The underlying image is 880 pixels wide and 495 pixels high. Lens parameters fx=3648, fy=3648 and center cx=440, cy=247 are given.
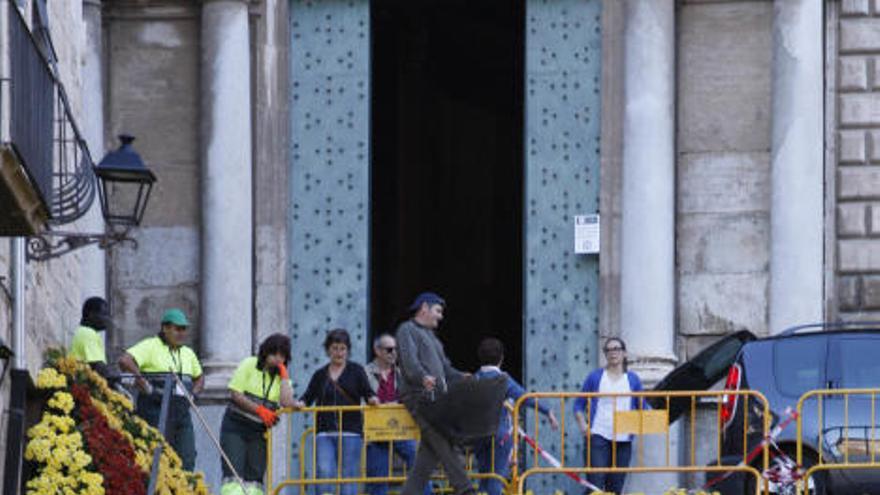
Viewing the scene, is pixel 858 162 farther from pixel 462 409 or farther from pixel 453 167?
pixel 453 167

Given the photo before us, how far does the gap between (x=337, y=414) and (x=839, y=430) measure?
3.95 meters

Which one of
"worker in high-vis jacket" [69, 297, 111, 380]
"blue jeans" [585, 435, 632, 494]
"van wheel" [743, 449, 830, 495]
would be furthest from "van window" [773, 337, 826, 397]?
"worker in high-vis jacket" [69, 297, 111, 380]

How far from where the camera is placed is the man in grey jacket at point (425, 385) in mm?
27578

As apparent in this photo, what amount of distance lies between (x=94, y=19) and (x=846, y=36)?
724 cm

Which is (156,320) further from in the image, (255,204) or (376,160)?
(376,160)

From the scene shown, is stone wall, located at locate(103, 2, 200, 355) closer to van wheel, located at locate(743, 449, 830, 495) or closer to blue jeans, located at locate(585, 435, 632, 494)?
blue jeans, located at locate(585, 435, 632, 494)

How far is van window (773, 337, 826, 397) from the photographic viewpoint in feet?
94.1

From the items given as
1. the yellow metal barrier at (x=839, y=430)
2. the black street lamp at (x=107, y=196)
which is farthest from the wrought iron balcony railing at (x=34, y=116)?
the yellow metal barrier at (x=839, y=430)

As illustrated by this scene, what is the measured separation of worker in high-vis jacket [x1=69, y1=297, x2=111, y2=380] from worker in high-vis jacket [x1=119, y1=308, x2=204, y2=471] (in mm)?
515

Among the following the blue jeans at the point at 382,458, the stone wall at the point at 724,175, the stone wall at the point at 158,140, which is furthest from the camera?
the stone wall at the point at 158,140

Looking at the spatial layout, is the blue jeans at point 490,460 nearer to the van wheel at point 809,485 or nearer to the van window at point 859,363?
the van wheel at point 809,485

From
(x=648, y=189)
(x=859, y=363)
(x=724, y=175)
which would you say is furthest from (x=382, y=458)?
(x=724, y=175)

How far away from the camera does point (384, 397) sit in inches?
1166

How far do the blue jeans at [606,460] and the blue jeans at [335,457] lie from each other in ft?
6.50
